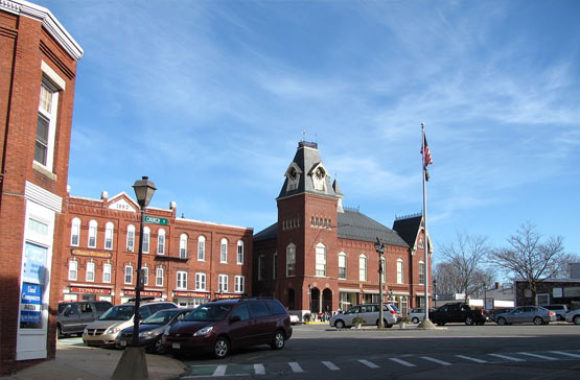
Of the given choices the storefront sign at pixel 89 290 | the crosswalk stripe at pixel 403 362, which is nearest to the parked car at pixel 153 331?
the crosswalk stripe at pixel 403 362

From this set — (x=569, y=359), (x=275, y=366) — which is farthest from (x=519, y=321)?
(x=275, y=366)

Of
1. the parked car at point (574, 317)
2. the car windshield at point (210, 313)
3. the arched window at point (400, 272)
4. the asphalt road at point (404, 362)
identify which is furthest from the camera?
the arched window at point (400, 272)

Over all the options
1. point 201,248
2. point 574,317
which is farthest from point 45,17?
point 201,248

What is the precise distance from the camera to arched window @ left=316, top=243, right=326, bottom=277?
6178cm

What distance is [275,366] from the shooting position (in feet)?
49.3

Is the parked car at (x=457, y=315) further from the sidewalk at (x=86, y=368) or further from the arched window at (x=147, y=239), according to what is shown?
the sidewalk at (x=86, y=368)

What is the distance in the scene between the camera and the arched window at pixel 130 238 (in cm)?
5719

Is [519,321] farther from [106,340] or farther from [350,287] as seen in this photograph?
[106,340]

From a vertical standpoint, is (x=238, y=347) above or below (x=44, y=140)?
below

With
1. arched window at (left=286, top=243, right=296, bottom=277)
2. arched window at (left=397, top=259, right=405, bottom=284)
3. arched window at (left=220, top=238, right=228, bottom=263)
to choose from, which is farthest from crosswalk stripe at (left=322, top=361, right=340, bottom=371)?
arched window at (left=397, top=259, right=405, bottom=284)

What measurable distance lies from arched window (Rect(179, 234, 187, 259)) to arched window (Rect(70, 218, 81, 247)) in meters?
10.6

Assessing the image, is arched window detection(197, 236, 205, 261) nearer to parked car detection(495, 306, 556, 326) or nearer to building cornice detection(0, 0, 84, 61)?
parked car detection(495, 306, 556, 326)

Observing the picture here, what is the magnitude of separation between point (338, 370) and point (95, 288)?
44741 millimetres

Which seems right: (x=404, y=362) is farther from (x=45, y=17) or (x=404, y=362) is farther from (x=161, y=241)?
(x=161, y=241)
